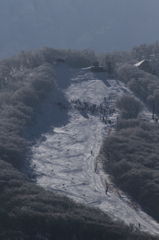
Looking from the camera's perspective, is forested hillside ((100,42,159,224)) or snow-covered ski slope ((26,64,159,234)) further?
forested hillside ((100,42,159,224))

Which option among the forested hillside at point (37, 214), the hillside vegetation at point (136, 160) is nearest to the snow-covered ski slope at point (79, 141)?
the hillside vegetation at point (136, 160)

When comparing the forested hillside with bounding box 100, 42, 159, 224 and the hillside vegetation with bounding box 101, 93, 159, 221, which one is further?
the forested hillside with bounding box 100, 42, 159, 224

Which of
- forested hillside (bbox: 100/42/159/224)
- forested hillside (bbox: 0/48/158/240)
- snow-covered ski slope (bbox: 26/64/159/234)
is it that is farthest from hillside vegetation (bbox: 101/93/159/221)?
forested hillside (bbox: 0/48/158/240)

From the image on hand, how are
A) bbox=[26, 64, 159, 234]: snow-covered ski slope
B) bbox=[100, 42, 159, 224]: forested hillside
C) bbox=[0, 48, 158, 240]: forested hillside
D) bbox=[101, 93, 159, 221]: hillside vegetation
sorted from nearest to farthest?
bbox=[0, 48, 158, 240]: forested hillside → bbox=[26, 64, 159, 234]: snow-covered ski slope → bbox=[101, 93, 159, 221]: hillside vegetation → bbox=[100, 42, 159, 224]: forested hillside

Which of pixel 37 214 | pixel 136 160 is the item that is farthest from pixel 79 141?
pixel 37 214

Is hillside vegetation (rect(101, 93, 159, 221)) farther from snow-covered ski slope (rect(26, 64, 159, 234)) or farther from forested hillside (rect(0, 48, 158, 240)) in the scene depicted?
forested hillside (rect(0, 48, 158, 240))

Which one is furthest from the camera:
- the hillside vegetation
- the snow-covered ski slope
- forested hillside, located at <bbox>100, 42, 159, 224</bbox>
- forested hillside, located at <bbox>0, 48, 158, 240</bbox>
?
forested hillside, located at <bbox>100, 42, 159, 224</bbox>

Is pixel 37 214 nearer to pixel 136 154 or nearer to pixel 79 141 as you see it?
pixel 136 154

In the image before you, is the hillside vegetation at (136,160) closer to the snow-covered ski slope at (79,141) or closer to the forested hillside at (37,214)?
the snow-covered ski slope at (79,141)

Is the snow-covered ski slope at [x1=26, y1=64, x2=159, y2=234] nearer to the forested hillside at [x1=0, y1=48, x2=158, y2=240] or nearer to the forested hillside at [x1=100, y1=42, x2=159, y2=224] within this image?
the forested hillside at [x1=100, y1=42, x2=159, y2=224]
